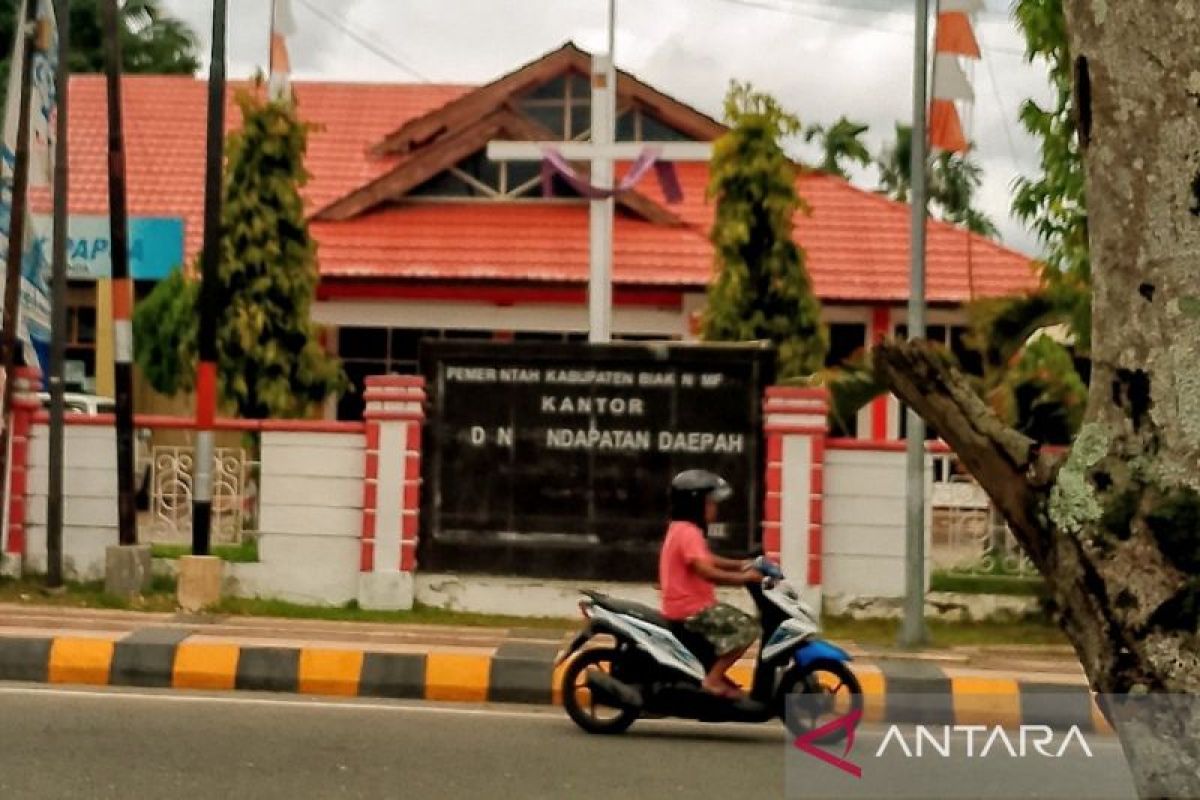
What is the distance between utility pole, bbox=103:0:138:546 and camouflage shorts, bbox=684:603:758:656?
Result: 240 inches

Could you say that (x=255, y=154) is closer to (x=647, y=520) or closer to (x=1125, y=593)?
(x=647, y=520)

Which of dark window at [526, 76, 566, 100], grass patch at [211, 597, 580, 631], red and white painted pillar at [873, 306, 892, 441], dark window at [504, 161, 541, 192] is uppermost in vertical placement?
dark window at [526, 76, 566, 100]

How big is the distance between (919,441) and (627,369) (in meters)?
2.12

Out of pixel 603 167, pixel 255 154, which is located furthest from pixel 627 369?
pixel 255 154

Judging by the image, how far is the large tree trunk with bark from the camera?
2498mm

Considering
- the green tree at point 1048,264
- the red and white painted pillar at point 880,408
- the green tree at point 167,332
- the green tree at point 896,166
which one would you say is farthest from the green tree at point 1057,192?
the green tree at point 896,166

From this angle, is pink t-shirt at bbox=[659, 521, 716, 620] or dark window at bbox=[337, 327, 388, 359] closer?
pink t-shirt at bbox=[659, 521, 716, 620]

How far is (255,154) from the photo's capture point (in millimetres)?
20938

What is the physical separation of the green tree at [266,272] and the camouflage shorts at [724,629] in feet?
40.1

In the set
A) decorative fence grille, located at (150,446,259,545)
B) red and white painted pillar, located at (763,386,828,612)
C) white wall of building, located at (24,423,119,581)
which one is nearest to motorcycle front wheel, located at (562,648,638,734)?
red and white painted pillar, located at (763,386,828,612)

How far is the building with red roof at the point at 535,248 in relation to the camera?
24.0 m

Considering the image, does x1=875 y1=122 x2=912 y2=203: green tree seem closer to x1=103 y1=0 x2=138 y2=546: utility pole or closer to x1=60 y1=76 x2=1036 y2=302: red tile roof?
x1=60 y1=76 x2=1036 y2=302: red tile roof

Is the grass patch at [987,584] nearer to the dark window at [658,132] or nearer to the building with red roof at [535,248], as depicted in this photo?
the building with red roof at [535,248]

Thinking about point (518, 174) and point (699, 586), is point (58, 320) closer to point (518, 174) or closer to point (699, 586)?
point (699, 586)
